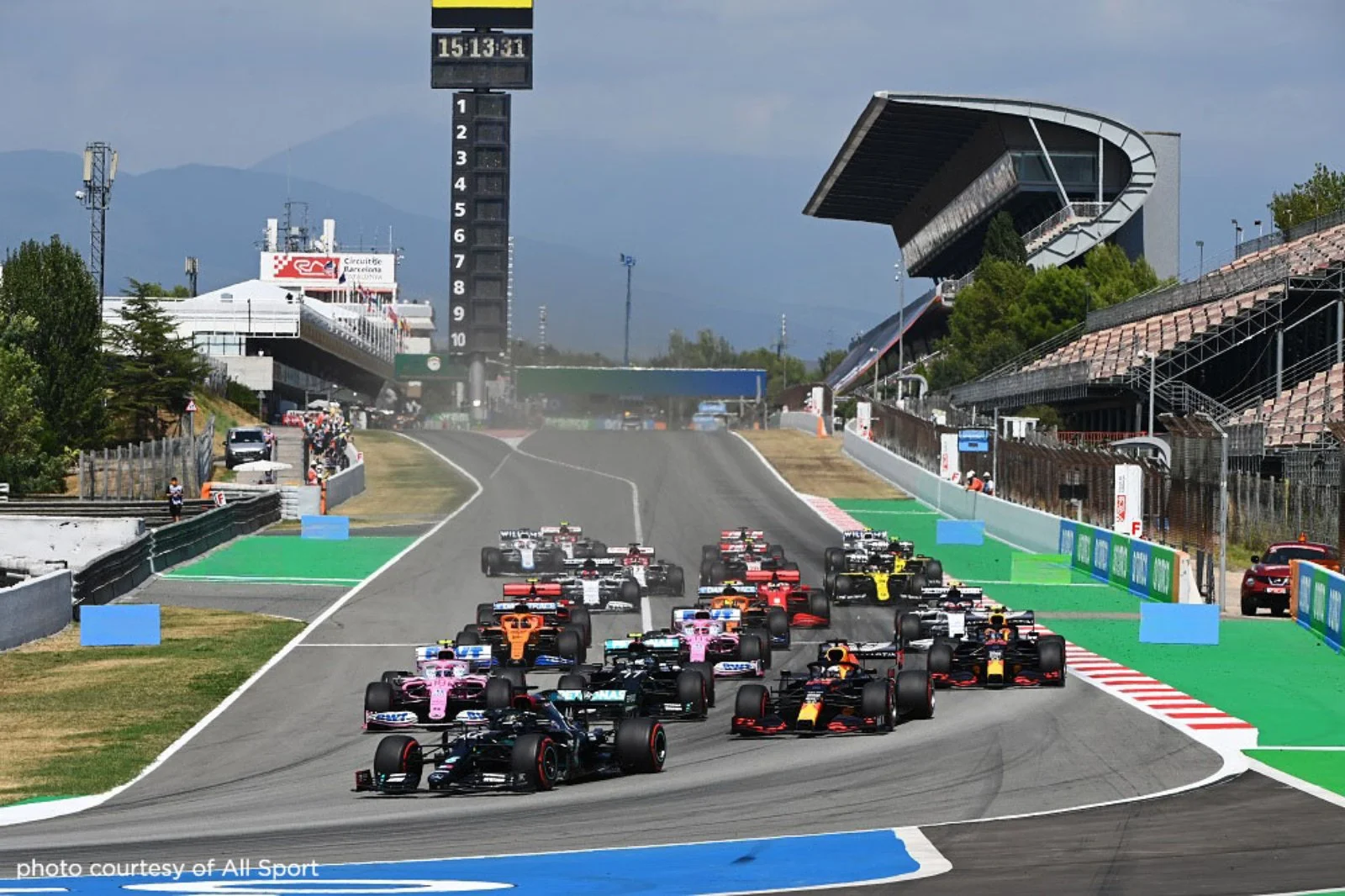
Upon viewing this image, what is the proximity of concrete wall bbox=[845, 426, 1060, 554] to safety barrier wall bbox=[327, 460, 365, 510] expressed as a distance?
22.1m

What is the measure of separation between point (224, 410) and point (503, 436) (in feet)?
52.7

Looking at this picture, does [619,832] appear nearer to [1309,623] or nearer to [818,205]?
[1309,623]

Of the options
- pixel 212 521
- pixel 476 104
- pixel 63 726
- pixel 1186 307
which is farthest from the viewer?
pixel 476 104

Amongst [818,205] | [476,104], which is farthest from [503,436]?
[818,205]

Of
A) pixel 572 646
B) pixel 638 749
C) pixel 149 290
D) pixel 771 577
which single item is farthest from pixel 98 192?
pixel 638 749

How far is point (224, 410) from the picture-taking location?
10675 centimetres

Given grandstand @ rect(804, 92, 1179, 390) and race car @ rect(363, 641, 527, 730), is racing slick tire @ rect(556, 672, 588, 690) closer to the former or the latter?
race car @ rect(363, 641, 527, 730)

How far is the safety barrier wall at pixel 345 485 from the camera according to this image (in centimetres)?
7038

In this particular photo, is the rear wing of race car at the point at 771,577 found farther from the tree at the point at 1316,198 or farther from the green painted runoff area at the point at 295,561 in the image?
the tree at the point at 1316,198

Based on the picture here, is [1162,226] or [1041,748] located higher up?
[1162,226]

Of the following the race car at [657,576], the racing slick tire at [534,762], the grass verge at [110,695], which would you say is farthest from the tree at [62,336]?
the racing slick tire at [534,762]

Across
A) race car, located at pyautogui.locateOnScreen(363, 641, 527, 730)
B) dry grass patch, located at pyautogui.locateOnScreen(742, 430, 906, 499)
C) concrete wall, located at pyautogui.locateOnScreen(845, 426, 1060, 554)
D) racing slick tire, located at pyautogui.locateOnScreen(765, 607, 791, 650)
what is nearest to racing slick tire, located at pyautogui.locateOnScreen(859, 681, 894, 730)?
race car, located at pyautogui.locateOnScreen(363, 641, 527, 730)

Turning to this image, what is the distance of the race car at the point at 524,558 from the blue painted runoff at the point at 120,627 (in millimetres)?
11882

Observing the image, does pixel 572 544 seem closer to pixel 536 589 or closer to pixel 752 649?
pixel 536 589
